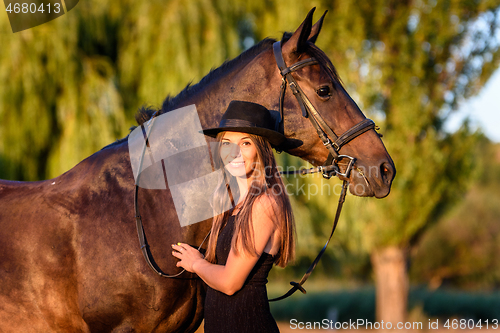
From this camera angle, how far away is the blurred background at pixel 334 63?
21.4 feet

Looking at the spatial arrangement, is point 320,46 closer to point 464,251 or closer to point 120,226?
point 120,226

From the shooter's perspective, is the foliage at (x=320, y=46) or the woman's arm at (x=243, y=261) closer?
the woman's arm at (x=243, y=261)

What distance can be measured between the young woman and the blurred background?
15.1ft

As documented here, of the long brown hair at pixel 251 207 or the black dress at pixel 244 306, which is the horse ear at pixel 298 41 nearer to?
the long brown hair at pixel 251 207

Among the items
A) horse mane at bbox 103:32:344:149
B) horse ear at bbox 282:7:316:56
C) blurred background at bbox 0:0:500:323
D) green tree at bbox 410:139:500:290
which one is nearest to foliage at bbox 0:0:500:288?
blurred background at bbox 0:0:500:323

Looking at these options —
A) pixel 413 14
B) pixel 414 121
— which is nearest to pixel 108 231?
pixel 414 121

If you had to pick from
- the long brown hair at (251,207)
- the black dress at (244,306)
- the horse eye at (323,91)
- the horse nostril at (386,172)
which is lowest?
the black dress at (244,306)

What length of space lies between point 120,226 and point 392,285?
8023 millimetres

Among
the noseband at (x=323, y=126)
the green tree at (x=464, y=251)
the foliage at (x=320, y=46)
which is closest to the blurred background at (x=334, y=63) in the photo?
the foliage at (x=320, y=46)

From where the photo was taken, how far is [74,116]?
656 cm

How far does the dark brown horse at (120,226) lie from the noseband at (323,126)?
0.11 feet

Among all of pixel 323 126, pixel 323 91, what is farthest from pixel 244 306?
pixel 323 91

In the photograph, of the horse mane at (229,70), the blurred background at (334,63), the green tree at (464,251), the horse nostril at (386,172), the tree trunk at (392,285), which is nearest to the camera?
the horse nostril at (386,172)

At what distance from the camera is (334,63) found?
25.6ft
